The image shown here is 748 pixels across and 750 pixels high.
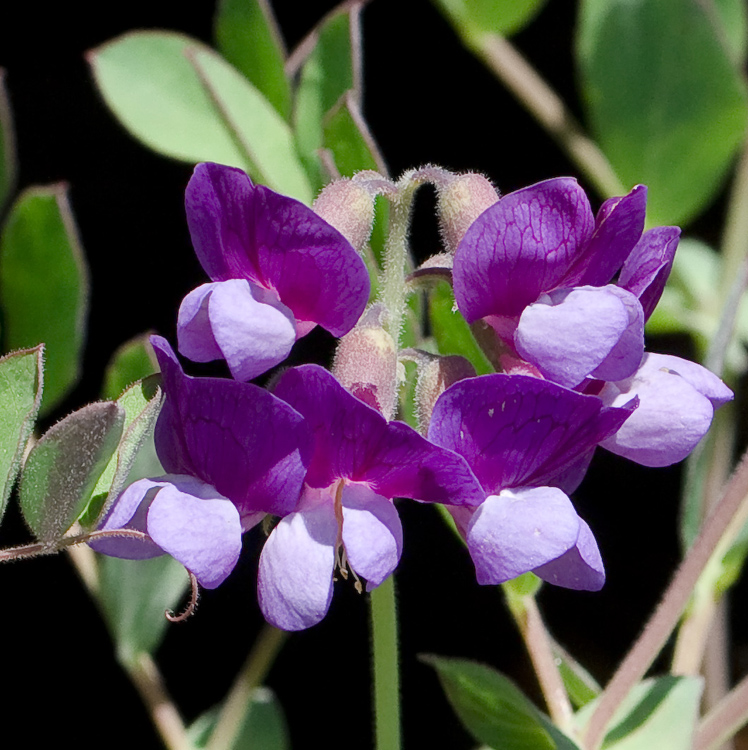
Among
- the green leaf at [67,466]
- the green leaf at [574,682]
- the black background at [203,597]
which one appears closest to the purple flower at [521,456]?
the green leaf at [67,466]

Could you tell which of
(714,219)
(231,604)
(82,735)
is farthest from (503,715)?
(714,219)

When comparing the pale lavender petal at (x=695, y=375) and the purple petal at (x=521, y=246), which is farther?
the pale lavender petal at (x=695, y=375)

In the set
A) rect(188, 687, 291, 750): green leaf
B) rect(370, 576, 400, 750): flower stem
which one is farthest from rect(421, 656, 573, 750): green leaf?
rect(188, 687, 291, 750): green leaf

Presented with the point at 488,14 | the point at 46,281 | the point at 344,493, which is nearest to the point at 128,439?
the point at 344,493

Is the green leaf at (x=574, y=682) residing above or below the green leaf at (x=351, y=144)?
below

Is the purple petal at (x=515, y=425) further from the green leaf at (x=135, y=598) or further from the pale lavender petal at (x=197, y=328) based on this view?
the green leaf at (x=135, y=598)

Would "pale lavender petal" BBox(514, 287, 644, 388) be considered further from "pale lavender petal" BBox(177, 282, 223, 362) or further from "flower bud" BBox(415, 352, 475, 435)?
"pale lavender petal" BBox(177, 282, 223, 362)
